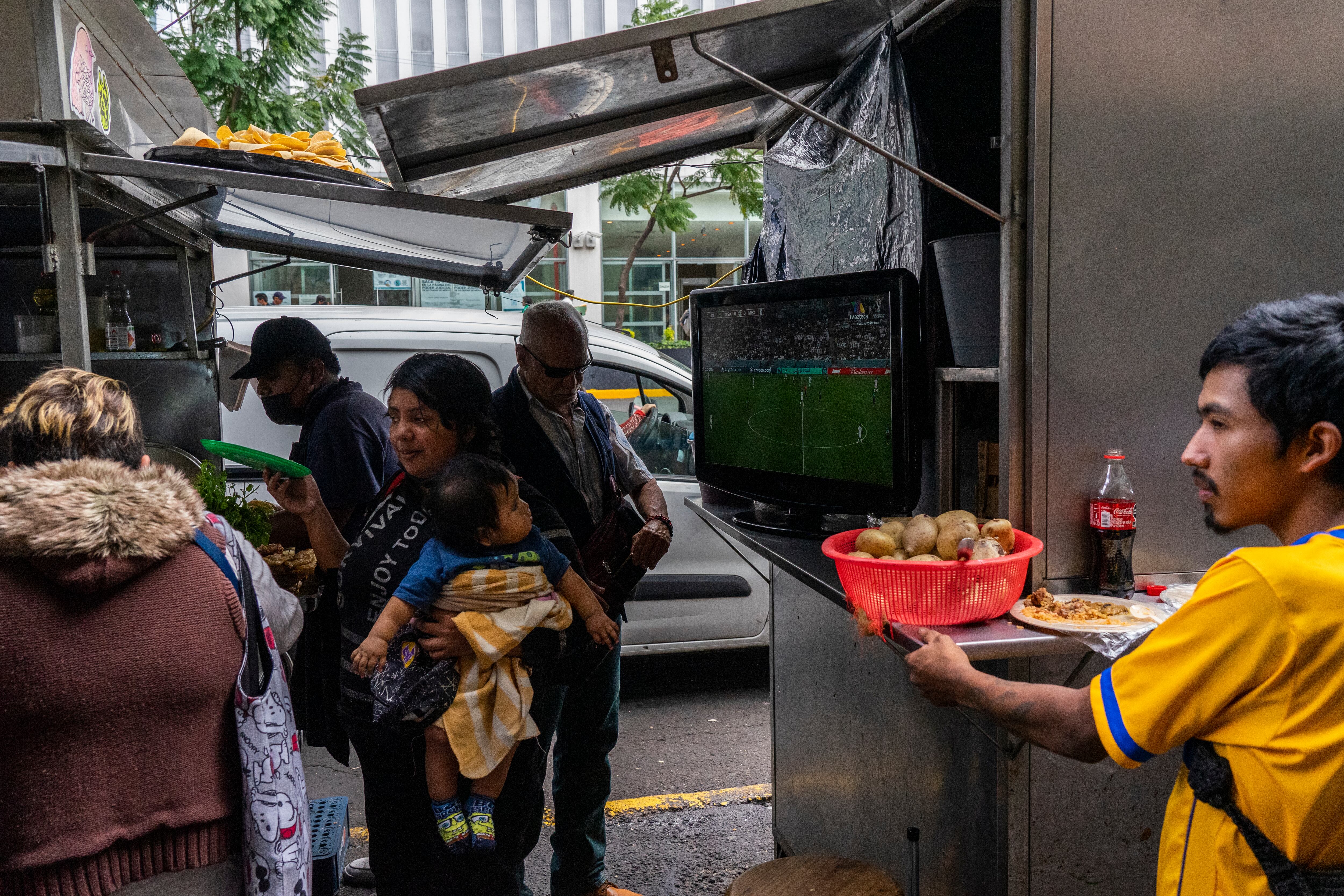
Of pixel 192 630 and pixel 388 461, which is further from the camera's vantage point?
pixel 388 461

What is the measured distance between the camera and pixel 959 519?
2043 millimetres

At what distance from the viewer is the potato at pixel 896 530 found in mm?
2121

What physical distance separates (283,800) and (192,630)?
16.6 inches

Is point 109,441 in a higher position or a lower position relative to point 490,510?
higher

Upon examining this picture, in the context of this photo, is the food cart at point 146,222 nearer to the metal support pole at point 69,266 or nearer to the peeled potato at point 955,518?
the metal support pole at point 69,266

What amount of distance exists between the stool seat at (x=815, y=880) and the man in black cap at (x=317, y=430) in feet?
4.18

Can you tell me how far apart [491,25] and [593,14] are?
2331 millimetres

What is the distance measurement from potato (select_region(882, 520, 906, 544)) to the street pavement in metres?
1.92

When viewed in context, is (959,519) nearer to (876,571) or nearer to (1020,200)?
(876,571)

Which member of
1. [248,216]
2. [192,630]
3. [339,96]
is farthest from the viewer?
[339,96]

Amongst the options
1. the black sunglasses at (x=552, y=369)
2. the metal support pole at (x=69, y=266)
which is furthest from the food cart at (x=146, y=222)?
the black sunglasses at (x=552, y=369)

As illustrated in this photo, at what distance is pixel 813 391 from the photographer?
2.80m

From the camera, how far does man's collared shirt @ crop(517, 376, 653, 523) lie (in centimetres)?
321

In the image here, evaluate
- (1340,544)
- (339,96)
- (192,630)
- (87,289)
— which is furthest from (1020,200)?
(339,96)
